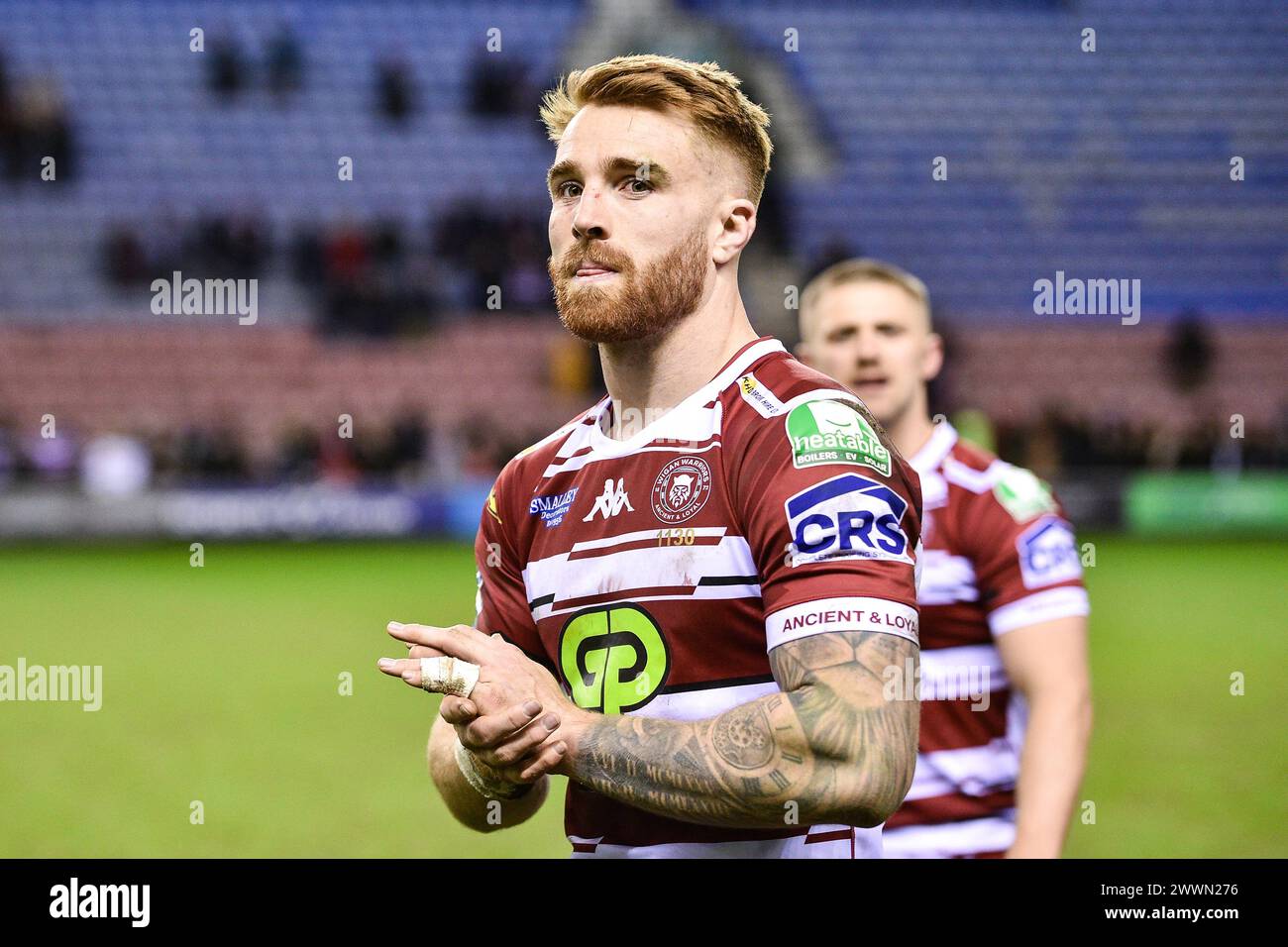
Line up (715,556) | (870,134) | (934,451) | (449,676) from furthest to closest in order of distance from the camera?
(870,134) → (934,451) → (715,556) → (449,676)

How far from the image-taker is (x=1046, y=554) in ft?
15.0

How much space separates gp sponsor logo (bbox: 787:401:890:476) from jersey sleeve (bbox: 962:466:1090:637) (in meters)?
1.78

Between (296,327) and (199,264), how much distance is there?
200 cm

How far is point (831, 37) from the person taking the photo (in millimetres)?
30625

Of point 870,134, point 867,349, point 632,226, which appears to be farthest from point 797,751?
point 870,134

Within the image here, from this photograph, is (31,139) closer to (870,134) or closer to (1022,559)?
(870,134)

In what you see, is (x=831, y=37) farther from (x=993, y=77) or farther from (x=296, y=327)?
(x=296, y=327)

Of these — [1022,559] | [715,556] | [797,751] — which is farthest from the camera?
[1022,559]

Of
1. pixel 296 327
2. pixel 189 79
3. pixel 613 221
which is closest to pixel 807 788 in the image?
pixel 613 221

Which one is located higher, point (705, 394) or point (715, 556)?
point (705, 394)

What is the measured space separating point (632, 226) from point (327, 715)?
9419 millimetres

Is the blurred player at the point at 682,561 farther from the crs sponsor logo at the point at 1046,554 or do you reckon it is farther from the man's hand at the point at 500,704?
the crs sponsor logo at the point at 1046,554
